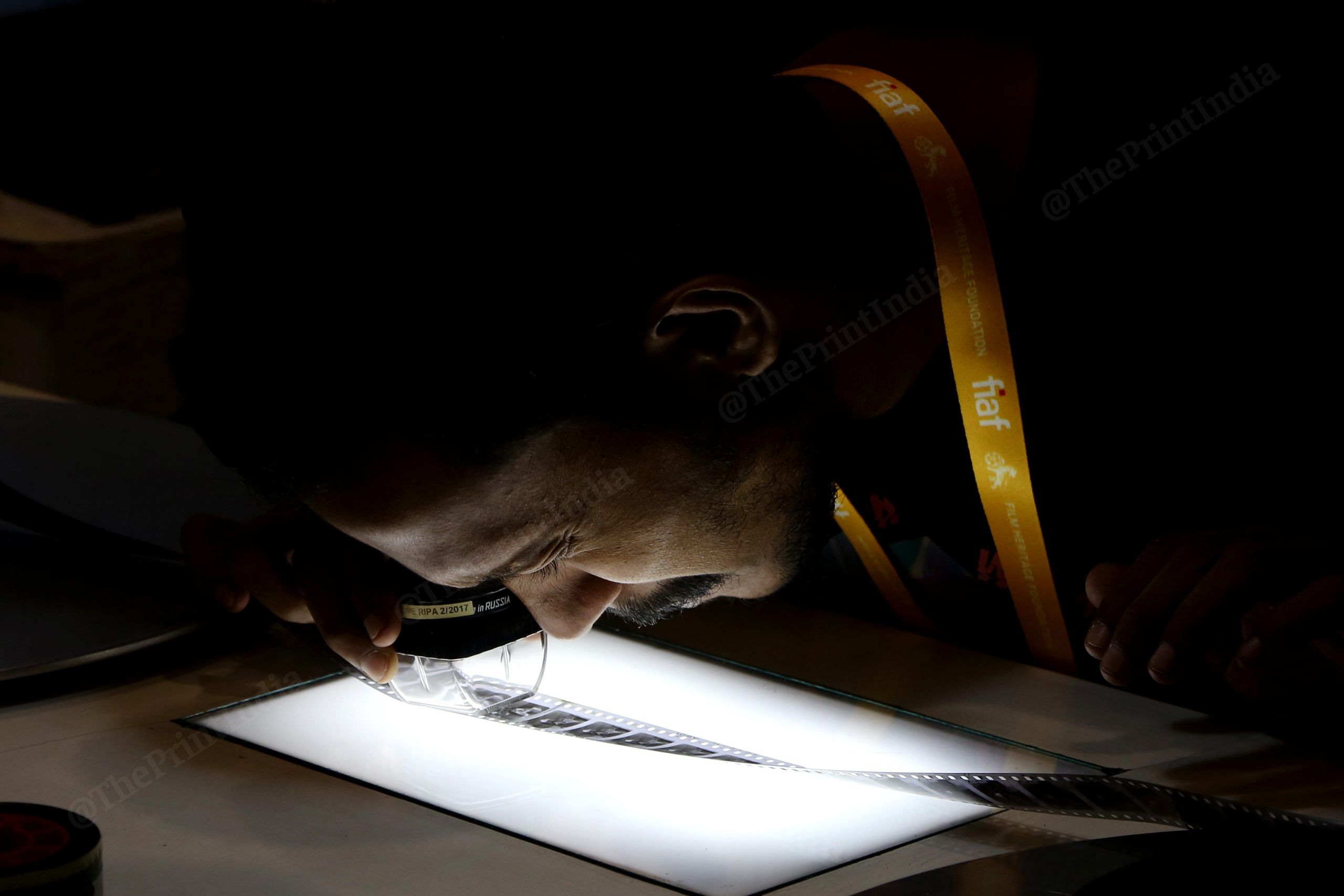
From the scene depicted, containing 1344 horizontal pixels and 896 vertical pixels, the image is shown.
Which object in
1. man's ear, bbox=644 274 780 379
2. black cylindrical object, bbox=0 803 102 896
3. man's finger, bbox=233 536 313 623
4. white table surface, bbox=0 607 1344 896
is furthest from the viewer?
man's finger, bbox=233 536 313 623

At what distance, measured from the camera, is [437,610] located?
0.72 metres

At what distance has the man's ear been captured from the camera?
0.62 meters

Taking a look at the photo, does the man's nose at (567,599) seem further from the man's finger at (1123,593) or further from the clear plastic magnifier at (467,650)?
the man's finger at (1123,593)

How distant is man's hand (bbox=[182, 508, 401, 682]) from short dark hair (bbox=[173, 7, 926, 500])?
158 mm

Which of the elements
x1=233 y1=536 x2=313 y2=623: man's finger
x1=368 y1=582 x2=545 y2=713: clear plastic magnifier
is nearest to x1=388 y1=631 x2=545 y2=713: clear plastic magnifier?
x1=368 y1=582 x2=545 y2=713: clear plastic magnifier

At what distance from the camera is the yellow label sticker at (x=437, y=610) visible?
71 cm

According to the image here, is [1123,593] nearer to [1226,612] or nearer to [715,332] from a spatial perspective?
[1226,612]

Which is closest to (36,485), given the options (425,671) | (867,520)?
(425,671)

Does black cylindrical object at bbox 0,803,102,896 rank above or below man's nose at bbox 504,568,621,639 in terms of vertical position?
below

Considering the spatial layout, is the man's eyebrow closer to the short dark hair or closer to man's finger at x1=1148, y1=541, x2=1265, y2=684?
the short dark hair

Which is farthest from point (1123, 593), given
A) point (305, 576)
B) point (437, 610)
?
point (305, 576)

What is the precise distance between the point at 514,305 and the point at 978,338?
31 centimetres

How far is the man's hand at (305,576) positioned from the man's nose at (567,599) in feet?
0.30

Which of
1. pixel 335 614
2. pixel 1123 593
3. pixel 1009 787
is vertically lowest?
pixel 1009 787
